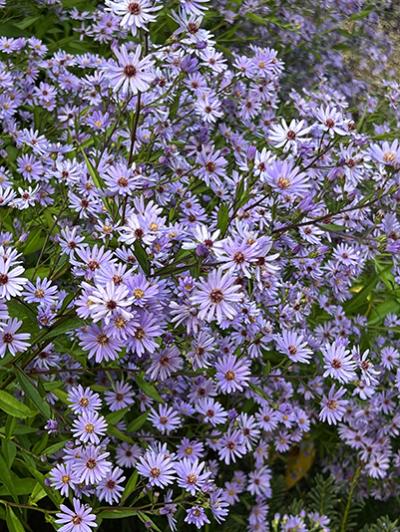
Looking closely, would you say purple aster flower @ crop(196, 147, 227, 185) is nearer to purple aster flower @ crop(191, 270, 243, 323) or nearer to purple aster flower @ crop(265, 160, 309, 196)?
purple aster flower @ crop(265, 160, 309, 196)

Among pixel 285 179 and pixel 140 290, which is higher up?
pixel 285 179

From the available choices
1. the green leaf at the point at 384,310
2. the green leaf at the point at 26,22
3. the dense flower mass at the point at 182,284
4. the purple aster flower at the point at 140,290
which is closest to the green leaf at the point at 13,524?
the dense flower mass at the point at 182,284

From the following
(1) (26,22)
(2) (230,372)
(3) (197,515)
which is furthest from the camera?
(1) (26,22)

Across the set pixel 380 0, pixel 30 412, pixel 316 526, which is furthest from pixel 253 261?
pixel 380 0

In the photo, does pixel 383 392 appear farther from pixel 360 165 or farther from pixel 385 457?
pixel 360 165

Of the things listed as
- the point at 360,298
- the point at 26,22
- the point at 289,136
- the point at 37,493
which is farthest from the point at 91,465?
the point at 26,22

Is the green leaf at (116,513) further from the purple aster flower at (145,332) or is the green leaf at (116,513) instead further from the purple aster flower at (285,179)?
the purple aster flower at (285,179)

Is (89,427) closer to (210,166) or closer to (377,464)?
(210,166)

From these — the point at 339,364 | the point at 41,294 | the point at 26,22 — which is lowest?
the point at 41,294
